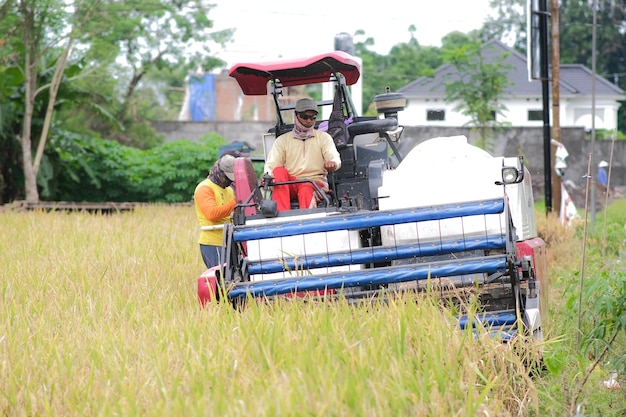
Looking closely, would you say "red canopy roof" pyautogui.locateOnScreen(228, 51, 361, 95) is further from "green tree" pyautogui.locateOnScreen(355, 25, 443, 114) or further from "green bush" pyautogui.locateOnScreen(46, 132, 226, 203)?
"green tree" pyautogui.locateOnScreen(355, 25, 443, 114)

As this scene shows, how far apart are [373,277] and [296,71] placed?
322 cm

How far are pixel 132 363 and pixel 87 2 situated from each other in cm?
1855

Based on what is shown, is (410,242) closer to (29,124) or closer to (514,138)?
(29,124)

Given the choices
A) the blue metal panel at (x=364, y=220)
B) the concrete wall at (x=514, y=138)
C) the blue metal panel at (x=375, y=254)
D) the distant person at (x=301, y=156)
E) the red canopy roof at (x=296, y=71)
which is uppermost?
the red canopy roof at (x=296, y=71)

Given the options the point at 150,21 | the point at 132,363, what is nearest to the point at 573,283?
the point at 132,363

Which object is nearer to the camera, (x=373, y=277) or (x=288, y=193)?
(x=373, y=277)

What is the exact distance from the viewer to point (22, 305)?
8109mm

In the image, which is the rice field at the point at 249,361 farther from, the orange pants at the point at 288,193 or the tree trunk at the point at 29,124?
the tree trunk at the point at 29,124

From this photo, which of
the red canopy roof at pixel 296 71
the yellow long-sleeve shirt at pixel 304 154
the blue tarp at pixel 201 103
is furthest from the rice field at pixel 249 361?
the blue tarp at pixel 201 103

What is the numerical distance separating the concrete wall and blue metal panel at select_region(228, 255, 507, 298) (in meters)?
23.1

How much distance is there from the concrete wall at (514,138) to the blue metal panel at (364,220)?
22740mm

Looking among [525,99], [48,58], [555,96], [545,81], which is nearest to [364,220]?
[545,81]

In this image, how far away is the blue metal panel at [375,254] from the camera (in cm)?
722

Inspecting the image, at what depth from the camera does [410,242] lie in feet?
25.5
